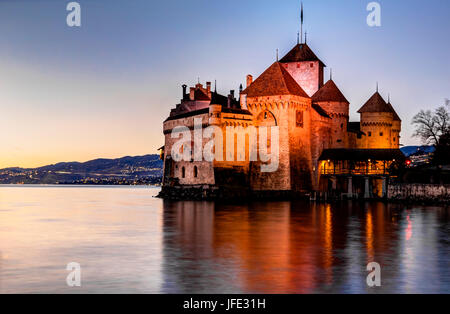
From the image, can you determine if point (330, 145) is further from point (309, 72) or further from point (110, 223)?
point (110, 223)

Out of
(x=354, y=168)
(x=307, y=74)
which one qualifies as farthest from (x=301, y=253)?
(x=307, y=74)

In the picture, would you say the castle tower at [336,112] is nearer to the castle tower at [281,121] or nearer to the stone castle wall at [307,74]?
the stone castle wall at [307,74]

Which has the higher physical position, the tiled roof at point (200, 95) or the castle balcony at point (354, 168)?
the tiled roof at point (200, 95)

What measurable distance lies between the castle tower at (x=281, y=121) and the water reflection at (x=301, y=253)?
68.9 feet

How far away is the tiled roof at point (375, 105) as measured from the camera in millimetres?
69812

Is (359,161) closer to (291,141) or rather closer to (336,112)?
(336,112)

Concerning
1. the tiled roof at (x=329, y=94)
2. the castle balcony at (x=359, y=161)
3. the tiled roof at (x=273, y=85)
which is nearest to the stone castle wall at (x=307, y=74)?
the tiled roof at (x=329, y=94)

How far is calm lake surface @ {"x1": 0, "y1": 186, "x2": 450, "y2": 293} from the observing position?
50.7 ft

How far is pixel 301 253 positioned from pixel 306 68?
51532 mm

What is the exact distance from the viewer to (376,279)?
15.9 m

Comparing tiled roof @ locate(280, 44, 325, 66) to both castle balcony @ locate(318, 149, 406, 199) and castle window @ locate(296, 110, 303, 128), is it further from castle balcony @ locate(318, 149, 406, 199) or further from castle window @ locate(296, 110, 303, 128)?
castle window @ locate(296, 110, 303, 128)

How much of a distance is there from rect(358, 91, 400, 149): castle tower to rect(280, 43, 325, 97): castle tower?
595 cm

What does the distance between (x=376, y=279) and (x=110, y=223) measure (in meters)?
22.8

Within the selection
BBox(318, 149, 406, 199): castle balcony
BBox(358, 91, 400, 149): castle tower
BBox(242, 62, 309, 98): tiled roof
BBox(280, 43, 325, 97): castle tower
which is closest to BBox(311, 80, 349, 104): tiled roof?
BBox(280, 43, 325, 97): castle tower
